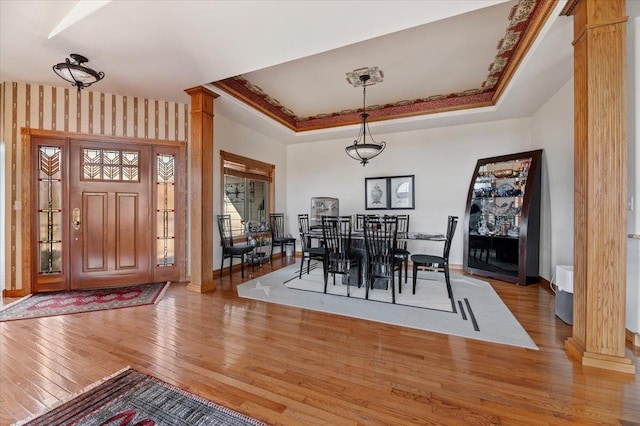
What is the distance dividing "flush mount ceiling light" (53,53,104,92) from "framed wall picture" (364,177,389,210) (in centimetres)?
487

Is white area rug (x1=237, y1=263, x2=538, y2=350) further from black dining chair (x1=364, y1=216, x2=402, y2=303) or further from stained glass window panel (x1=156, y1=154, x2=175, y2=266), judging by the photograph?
stained glass window panel (x1=156, y1=154, x2=175, y2=266)

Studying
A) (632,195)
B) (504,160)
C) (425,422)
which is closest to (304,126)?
(504,160)

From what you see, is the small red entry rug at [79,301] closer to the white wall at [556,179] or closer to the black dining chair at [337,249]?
the black dining chair at [337,249]

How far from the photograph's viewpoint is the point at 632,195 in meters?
2.29

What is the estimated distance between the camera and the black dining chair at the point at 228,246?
4.54m

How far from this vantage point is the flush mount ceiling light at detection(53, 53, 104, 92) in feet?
9.27

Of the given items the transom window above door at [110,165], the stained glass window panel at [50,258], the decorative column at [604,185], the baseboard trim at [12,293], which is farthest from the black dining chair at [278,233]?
the decorative column at [604,185]

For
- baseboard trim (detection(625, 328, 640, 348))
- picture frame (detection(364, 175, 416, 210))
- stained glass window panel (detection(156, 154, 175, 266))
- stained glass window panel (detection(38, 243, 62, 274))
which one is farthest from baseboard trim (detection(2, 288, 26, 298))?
baseboard trim (detection(625, 328, 640, 348))

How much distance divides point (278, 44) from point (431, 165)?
4027 millimetres

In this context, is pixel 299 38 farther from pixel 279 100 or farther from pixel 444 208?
pixel 444 208

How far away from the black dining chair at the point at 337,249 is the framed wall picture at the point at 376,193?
2.30 metres

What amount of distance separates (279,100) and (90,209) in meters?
3.58

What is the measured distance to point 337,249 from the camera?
373 cm

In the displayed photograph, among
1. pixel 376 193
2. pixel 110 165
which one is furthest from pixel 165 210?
pixel 376 193
